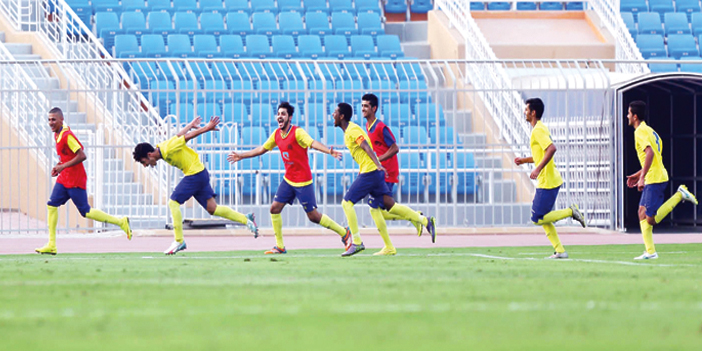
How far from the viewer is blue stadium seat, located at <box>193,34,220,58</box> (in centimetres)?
2334

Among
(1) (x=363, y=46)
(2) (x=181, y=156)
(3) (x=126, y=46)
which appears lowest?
(2) (x=181, y=156)

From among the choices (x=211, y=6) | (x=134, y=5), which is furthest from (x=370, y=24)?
(x=134, y=5)

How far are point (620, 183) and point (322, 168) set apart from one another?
16.5 ft

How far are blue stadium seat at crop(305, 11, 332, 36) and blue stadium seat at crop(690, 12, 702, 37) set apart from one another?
31.4 ft

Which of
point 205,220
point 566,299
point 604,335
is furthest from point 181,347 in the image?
point 205,220

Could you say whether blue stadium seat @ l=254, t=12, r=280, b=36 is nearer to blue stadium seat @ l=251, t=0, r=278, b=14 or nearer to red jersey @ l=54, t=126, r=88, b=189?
blue stadium seat @ l=251, t=0, r=278, b=14

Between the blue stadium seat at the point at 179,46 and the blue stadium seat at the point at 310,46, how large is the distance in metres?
2.52

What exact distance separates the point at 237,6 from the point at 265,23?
1257 millimetres

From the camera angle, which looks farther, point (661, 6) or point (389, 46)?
point (661, 6)

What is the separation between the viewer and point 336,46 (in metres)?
24.2

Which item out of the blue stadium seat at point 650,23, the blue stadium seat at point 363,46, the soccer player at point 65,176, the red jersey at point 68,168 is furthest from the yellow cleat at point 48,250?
the blue stadium seat at point 650,23

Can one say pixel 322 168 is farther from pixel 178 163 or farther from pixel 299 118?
pixel 178 163

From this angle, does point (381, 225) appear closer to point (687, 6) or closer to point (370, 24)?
point (370, 24)

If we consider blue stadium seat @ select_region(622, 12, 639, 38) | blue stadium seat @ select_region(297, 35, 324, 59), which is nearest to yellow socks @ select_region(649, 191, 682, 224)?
blue stadium seat @ select_region(297, 35, 324, 59)
